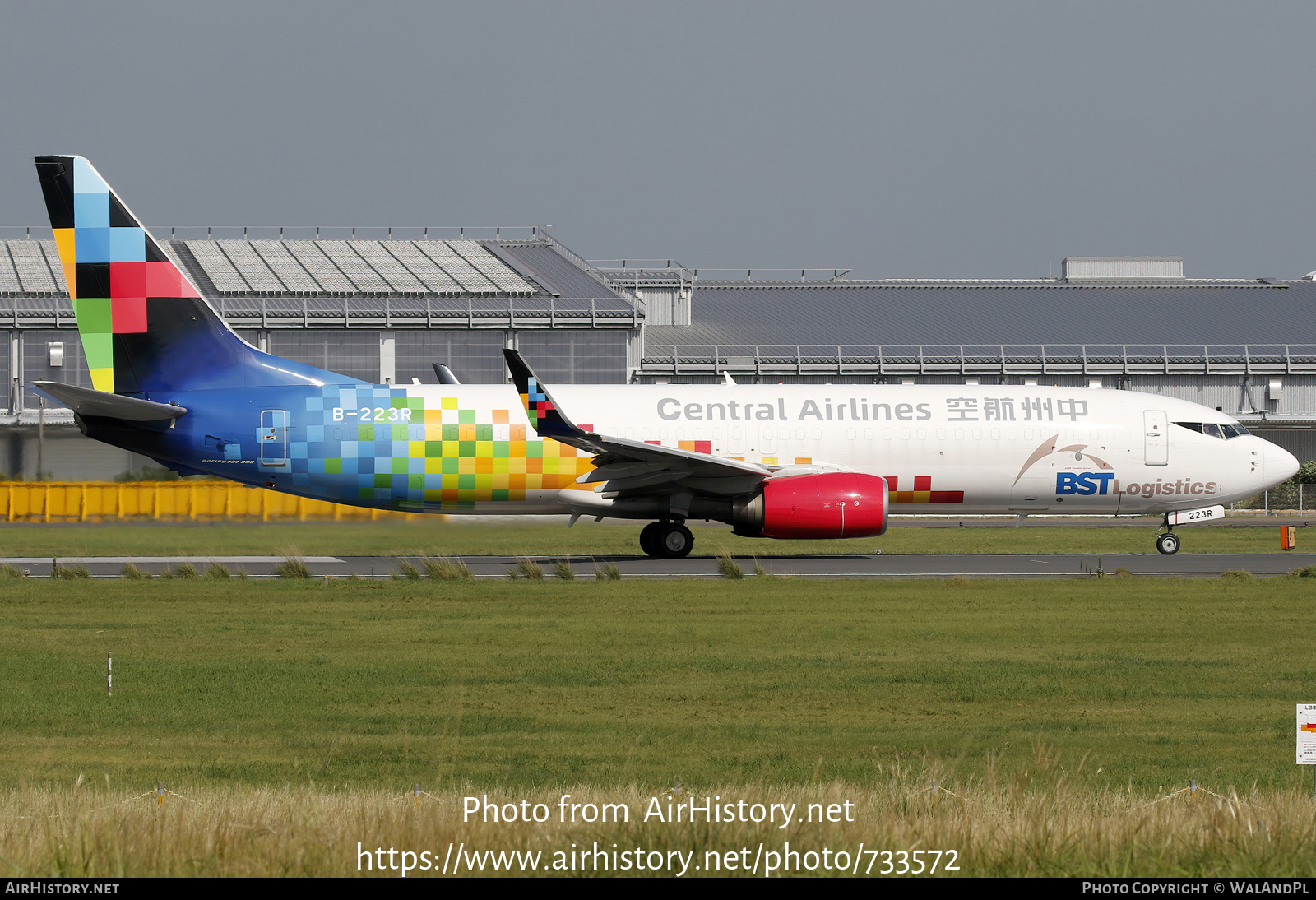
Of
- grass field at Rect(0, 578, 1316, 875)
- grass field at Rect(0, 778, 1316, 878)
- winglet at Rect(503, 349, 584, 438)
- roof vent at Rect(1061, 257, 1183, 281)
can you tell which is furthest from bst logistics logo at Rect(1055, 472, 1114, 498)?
roof vent at Rect(1061, 257, 1183, 281)

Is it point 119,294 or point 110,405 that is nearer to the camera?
point 110,405

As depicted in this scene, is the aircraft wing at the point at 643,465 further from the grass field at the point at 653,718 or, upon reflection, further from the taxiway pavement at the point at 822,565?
the grass field at the point at 653,718

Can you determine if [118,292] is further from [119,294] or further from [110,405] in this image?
[110,405]

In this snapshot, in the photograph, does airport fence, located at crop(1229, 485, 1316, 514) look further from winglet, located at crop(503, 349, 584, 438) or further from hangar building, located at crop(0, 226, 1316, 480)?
winglet, located at crop(503, 349, 584, 438)

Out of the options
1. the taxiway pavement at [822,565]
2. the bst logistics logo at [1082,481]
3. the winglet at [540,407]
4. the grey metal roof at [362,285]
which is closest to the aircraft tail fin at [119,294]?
the taxiway pavement at [822,565]

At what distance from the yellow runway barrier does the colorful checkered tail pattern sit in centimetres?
992

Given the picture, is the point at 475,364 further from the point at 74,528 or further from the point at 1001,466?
the point at 1001,466

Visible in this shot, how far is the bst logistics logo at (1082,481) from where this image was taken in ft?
109

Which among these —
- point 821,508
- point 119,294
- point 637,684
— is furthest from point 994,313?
point 637,684

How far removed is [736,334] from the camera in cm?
7450

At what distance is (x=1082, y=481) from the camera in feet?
109

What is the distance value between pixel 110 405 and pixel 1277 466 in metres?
27.8
